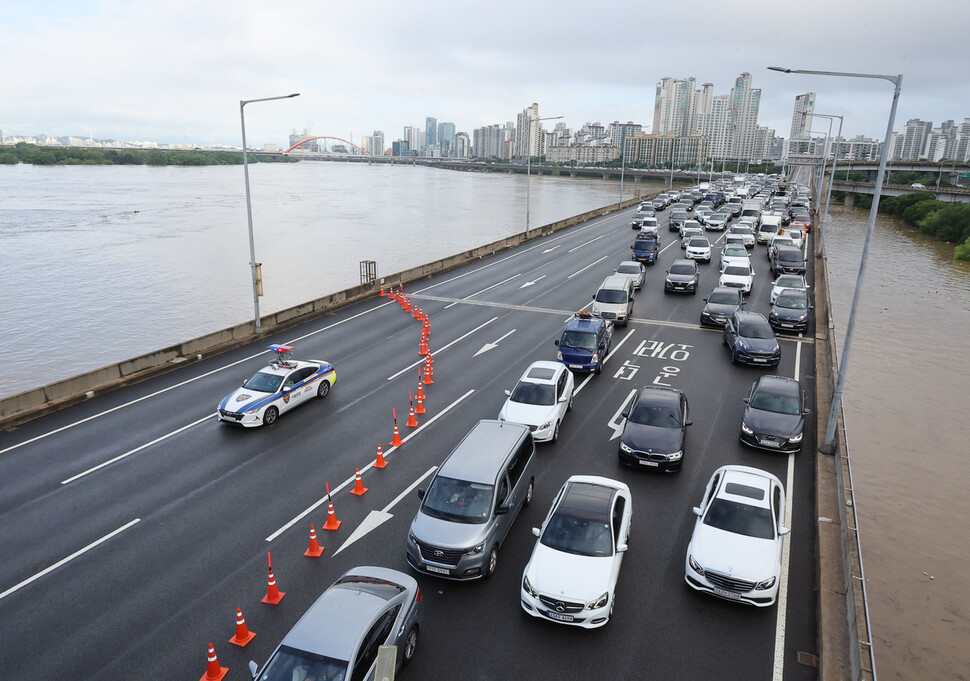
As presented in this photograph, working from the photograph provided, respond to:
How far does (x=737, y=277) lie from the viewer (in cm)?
2950

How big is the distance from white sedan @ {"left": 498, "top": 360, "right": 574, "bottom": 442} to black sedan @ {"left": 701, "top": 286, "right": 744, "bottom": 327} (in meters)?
10.7

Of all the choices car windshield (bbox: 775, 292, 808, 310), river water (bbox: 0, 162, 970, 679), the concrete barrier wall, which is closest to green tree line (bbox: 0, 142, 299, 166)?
river water (bbox: 0, 162, 970, 679)

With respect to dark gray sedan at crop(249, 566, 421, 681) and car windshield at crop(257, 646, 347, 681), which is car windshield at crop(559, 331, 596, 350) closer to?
dark gray sedan at crop(249, 566, 421, 681)

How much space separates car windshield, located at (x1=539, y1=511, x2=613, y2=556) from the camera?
31.7ft

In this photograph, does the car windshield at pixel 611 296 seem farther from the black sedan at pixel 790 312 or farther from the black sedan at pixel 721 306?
the black sedan at pixel 790 312

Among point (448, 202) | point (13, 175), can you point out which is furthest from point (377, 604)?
point (13, 175)

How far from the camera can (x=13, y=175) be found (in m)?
134

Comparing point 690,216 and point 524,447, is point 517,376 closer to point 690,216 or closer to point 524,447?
point 524,447

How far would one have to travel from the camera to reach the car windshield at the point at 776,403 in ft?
49.3

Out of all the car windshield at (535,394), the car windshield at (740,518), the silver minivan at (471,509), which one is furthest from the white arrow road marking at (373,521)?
the car windshield at (740,518)

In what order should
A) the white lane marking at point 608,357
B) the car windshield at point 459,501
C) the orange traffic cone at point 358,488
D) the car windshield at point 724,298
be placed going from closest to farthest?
the car windshield at point 459,501, the orange traffic cone at point 358,488, the white lane marking at point 608,357, the car windshield at point 724,298

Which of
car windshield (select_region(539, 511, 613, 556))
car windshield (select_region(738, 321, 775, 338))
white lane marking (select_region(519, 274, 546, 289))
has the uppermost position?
car windshield (select_region(738, 321, 775, 338))

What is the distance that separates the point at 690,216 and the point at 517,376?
47.0m

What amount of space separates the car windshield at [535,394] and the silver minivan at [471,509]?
11.2 ft
